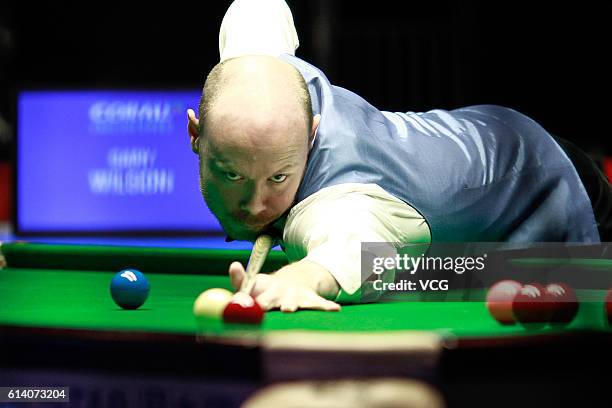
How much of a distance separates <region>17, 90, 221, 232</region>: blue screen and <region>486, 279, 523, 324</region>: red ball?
5592 mm

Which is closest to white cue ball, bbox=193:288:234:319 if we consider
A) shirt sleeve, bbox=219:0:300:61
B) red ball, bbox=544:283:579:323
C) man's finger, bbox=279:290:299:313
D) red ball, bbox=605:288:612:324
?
man's finger, bbox=279:290:299:313

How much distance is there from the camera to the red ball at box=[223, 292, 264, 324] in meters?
1.79

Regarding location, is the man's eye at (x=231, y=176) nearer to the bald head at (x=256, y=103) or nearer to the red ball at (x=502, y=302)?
the bald head at (x=256, y=103)

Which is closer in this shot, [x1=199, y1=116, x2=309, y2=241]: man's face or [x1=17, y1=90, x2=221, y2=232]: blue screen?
[x1=199, y1=116, x2=309, y2=241]: man's face

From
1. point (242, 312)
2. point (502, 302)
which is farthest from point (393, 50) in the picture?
point (242, 312)

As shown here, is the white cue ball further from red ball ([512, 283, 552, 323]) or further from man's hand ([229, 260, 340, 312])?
red ball ([512, 283, 552, 323])

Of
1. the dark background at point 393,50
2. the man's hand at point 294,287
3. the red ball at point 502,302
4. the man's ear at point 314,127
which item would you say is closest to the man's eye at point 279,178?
the man's ear at point 314,127

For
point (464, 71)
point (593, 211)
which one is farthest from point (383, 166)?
point (464, 71)

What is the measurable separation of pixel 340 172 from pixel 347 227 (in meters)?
0.24

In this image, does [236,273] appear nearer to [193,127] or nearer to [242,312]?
[242,312]

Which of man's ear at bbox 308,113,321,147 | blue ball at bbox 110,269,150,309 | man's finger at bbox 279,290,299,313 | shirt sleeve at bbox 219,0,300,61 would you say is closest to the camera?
man's finger at bbox 279,290,299,313

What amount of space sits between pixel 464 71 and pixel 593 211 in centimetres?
475

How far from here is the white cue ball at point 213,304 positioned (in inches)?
72.5

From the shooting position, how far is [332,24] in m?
7.82
